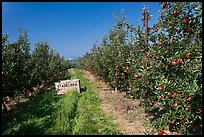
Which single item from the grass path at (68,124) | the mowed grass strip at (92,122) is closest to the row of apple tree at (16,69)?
the grass path at (68,124)

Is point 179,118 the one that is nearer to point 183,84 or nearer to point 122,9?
point 183,84

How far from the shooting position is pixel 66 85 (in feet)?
41.6

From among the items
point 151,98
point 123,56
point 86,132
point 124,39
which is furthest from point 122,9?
point 86,132

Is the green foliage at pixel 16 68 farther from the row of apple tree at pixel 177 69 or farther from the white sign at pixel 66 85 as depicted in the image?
the row of apple tree at pixel 177 69

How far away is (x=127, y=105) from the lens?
29.8 ft

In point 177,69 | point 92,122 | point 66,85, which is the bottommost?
point 92,122

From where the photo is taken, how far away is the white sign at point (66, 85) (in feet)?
40.9

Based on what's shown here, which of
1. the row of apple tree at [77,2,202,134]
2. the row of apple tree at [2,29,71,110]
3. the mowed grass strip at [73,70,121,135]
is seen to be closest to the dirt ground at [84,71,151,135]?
the mowed grass strip at [73,70,121,135]

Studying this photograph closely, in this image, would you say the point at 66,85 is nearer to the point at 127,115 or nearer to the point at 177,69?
the point at 127,115

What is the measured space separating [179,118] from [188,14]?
7.55 ft

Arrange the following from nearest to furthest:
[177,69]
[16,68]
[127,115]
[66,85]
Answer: [177,69]
[127,115]
[16,68]
[66,85]

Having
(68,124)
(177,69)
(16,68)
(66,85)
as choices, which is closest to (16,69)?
(16,68)

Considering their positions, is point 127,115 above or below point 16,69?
below

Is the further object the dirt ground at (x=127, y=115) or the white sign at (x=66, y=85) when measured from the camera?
the white sign at (x=66, y=85)
